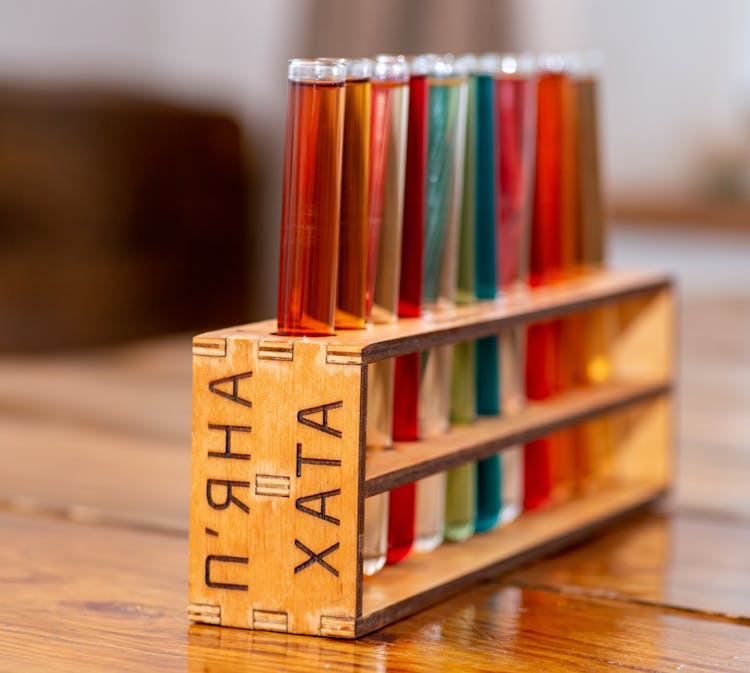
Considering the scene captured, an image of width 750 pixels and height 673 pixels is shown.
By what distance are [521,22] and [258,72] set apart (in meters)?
0.73

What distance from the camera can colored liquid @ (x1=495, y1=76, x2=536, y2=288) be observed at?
107 cm

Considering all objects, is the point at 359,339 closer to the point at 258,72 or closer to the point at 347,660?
Result: the point at 347,660

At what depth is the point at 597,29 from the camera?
5.18m

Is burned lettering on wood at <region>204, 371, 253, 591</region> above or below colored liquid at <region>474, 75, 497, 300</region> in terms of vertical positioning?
below

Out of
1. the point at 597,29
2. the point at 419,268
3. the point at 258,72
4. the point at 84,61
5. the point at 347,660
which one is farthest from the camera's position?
the point at 597,29

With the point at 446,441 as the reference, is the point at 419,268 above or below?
above

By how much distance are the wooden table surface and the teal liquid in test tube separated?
0.06m

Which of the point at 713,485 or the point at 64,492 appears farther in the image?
the point at 713,485

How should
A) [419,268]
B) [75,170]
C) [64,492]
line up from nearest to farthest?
1. [419,268]
2. [64,492]
3. [75,170]

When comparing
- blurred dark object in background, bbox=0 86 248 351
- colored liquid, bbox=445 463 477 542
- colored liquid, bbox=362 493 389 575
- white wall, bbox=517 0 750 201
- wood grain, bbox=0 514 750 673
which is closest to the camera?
wood grain, bbox=0 514 750 673

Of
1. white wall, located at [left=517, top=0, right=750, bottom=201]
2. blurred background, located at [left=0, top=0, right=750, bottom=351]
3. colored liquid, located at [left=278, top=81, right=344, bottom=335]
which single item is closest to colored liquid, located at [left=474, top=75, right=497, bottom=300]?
colored liquid, located at [left=278, top=81, right=344, bottom=335]

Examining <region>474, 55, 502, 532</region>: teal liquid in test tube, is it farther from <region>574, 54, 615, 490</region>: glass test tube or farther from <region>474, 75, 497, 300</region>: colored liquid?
<region>574, 54, 615, 490</region>: glass test tube

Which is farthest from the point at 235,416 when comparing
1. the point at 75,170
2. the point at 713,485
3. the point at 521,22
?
the point at 521,22

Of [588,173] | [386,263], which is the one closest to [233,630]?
[386,263]
